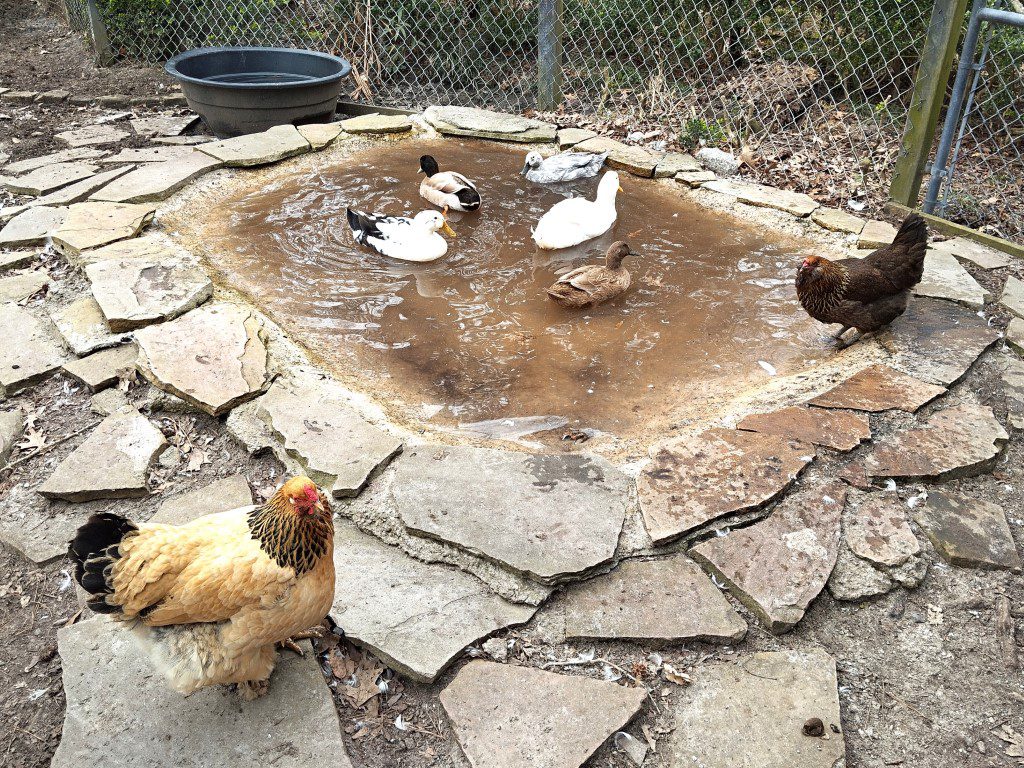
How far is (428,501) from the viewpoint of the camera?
9.64ft

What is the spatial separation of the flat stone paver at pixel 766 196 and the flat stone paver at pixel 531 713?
4111mm

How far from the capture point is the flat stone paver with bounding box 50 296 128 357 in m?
3.93

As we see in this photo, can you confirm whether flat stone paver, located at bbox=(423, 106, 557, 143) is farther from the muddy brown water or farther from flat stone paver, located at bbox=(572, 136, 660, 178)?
the muddy brown water

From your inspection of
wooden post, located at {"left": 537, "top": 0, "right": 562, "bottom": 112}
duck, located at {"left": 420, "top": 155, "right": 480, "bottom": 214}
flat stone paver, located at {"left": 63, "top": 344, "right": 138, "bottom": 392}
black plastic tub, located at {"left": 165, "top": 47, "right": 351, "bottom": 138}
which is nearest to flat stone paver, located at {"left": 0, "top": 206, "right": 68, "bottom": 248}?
flat stone paver, located at {"left": 63, "top": 344, "right": 138, "bottom": 392}

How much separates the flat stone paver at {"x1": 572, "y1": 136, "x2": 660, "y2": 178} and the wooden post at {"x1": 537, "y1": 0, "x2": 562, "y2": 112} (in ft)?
3.85

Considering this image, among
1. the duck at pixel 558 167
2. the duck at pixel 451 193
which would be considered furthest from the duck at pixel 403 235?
the duck at pixel 558 167

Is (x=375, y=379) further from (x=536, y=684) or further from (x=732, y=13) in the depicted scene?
(x=732, y=13)

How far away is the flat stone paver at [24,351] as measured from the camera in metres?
3.77

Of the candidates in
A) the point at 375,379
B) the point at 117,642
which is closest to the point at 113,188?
the point at 375,379

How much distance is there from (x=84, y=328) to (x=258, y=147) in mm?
2822

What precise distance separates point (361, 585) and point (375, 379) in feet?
4.42

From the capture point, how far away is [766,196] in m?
5.67

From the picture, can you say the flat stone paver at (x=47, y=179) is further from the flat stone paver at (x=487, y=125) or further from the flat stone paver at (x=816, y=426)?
the flat stone paver at (x=816, y=426)

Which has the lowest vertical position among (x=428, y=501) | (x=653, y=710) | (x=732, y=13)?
(x=653, y=710)
